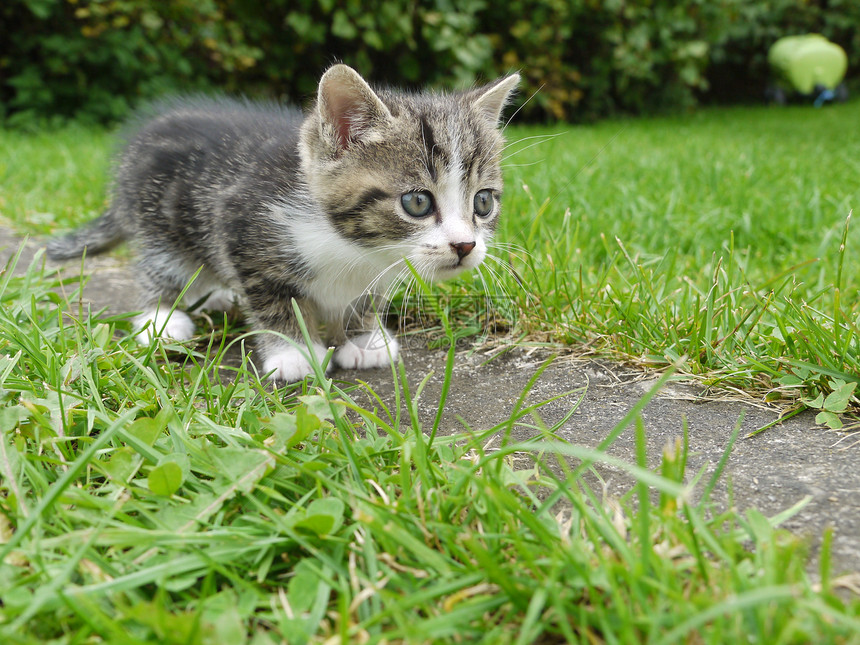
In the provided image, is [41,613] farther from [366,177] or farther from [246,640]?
[366,177]

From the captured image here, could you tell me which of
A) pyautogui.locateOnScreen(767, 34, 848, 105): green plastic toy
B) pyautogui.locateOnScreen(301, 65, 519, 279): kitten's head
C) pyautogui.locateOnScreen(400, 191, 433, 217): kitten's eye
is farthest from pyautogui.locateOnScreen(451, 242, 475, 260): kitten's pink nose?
pyautogui.locateOnScreen(767, 34, 848, 105): green plastic toy

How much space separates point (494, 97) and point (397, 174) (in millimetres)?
548

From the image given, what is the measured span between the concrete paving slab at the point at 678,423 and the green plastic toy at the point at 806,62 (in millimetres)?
10506

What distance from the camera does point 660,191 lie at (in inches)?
152

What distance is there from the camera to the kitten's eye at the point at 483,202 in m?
2.09

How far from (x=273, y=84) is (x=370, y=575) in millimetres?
7640

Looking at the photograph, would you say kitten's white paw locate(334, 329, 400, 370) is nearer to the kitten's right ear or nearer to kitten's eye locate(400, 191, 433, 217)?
kitten's eye locate(400, 191, 433, 217)

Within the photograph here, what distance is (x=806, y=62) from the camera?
10.3 metres

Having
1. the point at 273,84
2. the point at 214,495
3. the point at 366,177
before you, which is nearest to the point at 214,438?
the point at 214,495

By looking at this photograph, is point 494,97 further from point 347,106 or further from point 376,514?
point 376,514

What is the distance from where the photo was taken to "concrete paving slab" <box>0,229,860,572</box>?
121cm

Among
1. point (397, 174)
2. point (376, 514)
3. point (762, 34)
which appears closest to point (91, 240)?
point (397, 174)

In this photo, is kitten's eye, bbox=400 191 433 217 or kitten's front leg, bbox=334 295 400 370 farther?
kitten's front leg, bbox=334 295 400 370

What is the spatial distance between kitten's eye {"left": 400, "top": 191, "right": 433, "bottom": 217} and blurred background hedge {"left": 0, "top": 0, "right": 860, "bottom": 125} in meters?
4.62
